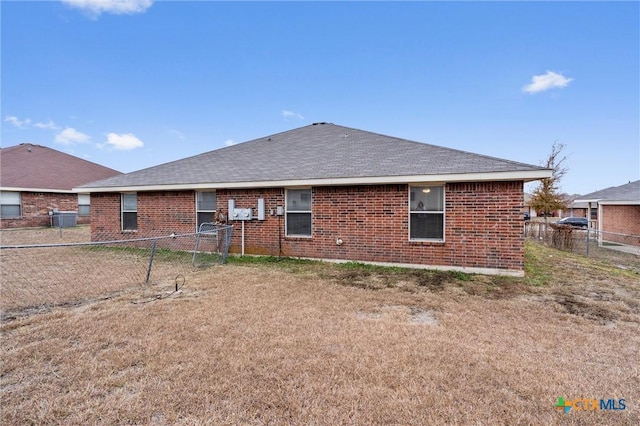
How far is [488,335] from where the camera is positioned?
3.76 m

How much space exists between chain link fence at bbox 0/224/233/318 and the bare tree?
86.4ft

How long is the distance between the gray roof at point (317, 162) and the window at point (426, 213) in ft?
2.04

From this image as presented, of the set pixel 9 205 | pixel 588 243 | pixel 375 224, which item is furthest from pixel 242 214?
pixel 9 205

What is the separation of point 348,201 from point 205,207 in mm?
5023

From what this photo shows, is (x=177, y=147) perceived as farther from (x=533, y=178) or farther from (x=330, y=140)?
(x=533, y=178)

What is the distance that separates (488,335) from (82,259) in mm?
10644

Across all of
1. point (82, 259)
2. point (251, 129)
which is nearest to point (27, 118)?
point (251, 129)

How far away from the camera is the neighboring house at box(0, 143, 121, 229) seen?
57.0ft

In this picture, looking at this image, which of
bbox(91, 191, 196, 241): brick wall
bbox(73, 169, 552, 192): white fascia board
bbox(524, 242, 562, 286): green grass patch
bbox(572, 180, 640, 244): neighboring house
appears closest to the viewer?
bbox(524, 242, 562, 286): green grass patch

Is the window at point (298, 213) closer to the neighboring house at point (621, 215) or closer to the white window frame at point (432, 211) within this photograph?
the white window frame at point (432, 211)

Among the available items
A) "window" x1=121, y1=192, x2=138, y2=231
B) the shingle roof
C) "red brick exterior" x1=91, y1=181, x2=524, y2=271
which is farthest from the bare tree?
the shingle roof

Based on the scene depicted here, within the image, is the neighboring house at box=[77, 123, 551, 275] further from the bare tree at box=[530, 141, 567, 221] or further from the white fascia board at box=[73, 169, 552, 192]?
the bare tree at box=[530, 141, 567, 221]

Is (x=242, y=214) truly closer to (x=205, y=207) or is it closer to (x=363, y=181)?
→ (x=205, y=207)

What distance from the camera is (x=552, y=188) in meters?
25.2
